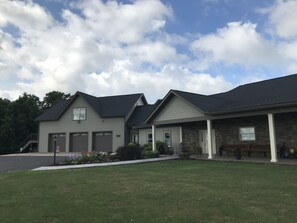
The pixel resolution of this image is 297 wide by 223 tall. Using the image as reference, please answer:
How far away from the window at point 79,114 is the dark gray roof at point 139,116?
18.3 feet

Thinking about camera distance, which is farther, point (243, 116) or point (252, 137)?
point (252, 137)

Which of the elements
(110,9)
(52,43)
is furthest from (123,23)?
(52,43)

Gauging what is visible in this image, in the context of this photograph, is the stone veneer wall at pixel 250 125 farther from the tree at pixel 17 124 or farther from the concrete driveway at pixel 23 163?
the tree at pixel 17 124

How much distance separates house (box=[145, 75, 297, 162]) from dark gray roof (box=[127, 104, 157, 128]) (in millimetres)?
8457

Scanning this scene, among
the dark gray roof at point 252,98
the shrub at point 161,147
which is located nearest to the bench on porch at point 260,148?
the dark gray roof at point 252,98

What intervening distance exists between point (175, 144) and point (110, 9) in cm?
1392

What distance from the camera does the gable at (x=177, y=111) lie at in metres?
20.1

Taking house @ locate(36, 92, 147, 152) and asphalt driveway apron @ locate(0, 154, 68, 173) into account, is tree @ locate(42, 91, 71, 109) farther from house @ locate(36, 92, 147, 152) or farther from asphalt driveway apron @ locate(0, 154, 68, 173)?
asphalt driveway apron @ locate(0, 154, 68, 173)

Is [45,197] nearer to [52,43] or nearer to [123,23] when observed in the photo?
[123,23]

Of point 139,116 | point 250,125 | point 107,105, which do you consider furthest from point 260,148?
point 107,105

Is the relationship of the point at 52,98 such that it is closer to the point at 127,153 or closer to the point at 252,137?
the point at 127,153

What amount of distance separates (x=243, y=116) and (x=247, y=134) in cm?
306

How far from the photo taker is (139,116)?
33.8m

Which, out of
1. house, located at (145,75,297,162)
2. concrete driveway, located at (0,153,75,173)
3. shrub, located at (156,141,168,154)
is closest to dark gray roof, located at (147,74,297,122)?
house, located at (145,75,297,162)
